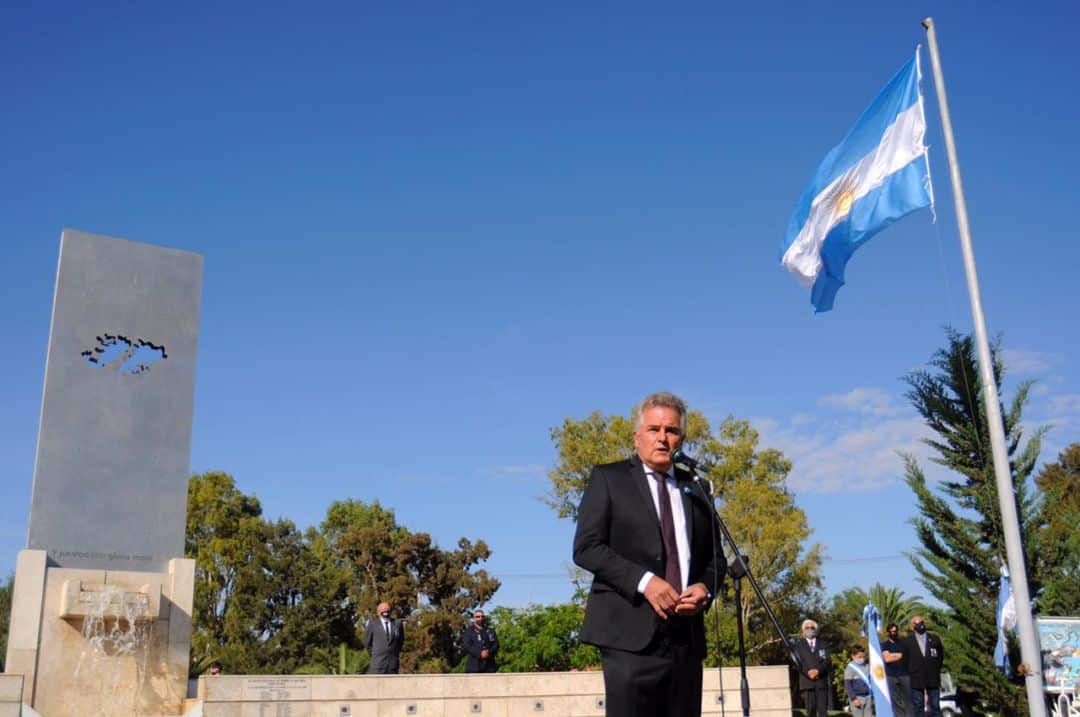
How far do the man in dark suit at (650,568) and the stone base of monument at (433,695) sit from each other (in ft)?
36.5

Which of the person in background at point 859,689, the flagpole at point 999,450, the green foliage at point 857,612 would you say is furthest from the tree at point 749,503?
the flagpole at point 999,450

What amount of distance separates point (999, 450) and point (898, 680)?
231 inches

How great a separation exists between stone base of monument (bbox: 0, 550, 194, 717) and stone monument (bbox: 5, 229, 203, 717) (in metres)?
0.02

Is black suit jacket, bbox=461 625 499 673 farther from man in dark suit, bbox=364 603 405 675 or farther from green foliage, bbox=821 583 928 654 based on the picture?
green foliage, bbox=821 583 928 654

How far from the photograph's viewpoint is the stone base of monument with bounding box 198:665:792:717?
13.5m

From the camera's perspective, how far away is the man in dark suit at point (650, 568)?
333 cm

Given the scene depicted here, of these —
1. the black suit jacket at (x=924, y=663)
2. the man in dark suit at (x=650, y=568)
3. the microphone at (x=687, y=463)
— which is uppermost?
the microphone at (x=687, y=463)

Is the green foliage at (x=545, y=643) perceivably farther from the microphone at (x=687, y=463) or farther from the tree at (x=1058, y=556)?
the microphone at (x=687, y=463)

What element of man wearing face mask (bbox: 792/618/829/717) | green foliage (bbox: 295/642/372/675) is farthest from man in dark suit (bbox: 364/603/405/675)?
green foliage (bbox: 295/642/372/675)

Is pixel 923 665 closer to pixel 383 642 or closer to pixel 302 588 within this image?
pixel 383 642

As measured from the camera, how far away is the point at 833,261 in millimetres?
9852

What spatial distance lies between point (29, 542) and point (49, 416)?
1919mm

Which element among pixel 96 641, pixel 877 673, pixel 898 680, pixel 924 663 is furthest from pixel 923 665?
pixel 96 641

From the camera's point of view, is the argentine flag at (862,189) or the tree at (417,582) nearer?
the argentine flag at (862,189)
